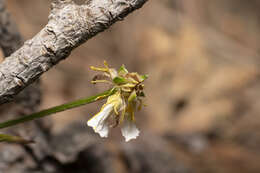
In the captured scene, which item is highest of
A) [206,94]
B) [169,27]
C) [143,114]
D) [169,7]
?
[169,7]

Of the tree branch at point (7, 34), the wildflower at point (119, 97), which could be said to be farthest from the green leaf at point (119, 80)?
the tree branch at point (7, 34)

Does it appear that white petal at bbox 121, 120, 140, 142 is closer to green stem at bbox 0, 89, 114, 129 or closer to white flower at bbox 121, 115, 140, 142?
white flower at bbox 121, 115, 140, 142

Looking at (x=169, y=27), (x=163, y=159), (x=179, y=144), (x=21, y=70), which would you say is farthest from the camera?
(x=169, y=27)

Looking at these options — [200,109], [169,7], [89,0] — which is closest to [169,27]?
[169,7]

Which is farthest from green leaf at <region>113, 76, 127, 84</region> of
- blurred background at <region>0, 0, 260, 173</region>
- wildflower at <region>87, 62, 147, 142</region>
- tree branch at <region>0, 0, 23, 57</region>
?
blurred background at <region>0, 0, 260, 173</region>

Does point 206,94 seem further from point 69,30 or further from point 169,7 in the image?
point 69,30

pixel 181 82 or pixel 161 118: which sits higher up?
pixel 181 82

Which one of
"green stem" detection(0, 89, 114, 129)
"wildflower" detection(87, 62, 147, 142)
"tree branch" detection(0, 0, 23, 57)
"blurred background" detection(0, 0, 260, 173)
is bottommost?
"green stem" detection(0, 89, 114, 129)

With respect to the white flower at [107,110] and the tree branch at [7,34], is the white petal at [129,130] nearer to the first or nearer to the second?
the white flower at [107,110]
